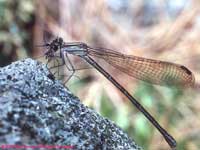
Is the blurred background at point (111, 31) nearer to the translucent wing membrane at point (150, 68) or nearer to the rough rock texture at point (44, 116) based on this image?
the translucent wing membrane at point (150, 68)

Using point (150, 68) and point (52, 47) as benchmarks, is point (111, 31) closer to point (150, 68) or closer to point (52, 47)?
point (150, 68)

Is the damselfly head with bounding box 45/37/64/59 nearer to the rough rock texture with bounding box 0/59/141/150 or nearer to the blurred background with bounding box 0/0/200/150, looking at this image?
the rough rock texture with bounding box 0/59/141/150

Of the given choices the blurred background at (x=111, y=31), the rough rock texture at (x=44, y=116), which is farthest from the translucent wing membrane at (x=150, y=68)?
the blurred background at (x=111, y=31)

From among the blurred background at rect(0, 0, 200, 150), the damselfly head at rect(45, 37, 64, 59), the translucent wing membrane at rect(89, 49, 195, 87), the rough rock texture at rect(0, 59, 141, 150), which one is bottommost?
the rough rock texture at rect(0, 59, 141, 150)

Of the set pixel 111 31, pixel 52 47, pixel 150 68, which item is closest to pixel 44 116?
pixel 52 47

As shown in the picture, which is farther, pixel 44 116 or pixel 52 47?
pixel 52 47

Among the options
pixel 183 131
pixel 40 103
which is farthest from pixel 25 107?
pixel 183 131

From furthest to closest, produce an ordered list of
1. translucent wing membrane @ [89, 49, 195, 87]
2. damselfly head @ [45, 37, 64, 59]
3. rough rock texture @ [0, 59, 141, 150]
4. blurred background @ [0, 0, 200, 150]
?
blurred background @ [0, 0, 200, 150] → translucent wing membrane @ [89, 49, 195, 87] → damselfly head @ [45, 37, 64, 59] → rough rock texture @ [0, 59, 141, 150]

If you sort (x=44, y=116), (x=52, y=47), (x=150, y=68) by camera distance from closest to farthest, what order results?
(x=44, y=116) < (x=52, y=47) < (x=150, y=68)

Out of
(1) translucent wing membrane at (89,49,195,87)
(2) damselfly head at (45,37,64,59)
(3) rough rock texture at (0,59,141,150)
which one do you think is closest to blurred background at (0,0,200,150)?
(1) translucent wing membrane at (89,49,195,87)
